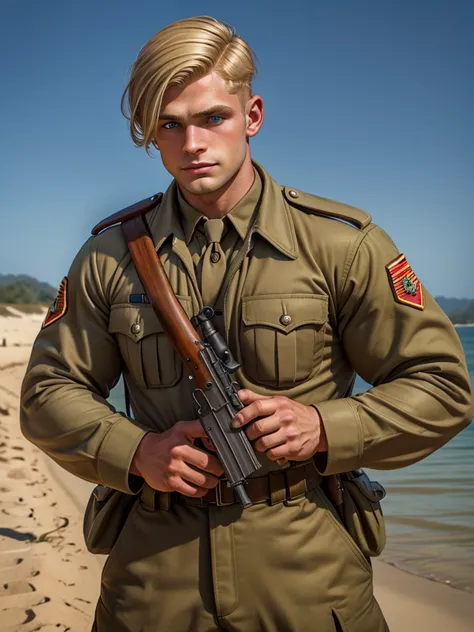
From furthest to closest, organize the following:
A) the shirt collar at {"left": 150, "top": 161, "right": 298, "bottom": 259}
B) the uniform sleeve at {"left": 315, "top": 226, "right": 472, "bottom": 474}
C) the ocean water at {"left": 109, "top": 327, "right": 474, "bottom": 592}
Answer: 1. the ocean water at {"left": 109, "top": 327, "right": 474, "bottom": 592}
2. the shirt collar at {"left": 150, "top": 161, "right": 298, "bottom": 259}
3. the uniform sleeve at {"left": 315, "top": 226, "right": 472, "bottom": 474}

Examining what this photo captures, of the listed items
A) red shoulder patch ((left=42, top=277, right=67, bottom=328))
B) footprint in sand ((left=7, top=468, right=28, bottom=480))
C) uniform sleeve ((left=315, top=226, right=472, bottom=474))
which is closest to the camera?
uniform sleeve ((left=315, top=226, right=472, bottom=474))

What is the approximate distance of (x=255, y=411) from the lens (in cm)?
196

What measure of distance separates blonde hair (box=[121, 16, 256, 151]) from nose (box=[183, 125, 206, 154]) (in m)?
0.10

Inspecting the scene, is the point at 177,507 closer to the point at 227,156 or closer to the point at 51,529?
the point at 227,156

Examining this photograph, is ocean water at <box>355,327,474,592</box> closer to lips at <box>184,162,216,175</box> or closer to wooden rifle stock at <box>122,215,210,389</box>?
wooden rifle stock at <box>122,215,210,389</box>

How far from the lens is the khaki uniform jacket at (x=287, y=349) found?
2.09 meters

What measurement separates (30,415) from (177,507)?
52 cm

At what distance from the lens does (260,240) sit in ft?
7.23

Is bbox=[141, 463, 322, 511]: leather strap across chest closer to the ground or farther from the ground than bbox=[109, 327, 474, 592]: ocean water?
farther from the ground

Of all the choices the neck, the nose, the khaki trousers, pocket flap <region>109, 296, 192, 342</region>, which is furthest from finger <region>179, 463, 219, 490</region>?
the nose

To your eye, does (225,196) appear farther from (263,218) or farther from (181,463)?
(181,463)

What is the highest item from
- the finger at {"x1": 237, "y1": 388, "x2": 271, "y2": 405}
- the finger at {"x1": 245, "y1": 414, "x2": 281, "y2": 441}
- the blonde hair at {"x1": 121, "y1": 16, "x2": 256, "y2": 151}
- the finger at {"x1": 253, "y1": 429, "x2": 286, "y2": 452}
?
the blonde hair at {"x1": 121, "y1": 16, "x2": 256, "y2": 151}

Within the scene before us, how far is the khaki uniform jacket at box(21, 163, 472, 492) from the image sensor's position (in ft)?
6.86

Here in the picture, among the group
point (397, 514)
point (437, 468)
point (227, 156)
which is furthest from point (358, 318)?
point (437, 468)
